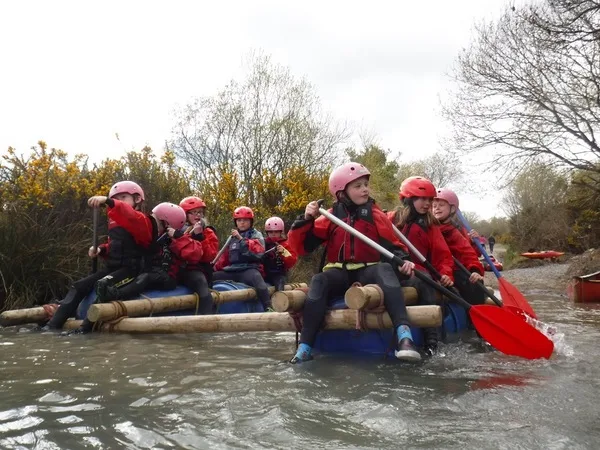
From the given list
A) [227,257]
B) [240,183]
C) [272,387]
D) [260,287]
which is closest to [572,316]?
[260,287]

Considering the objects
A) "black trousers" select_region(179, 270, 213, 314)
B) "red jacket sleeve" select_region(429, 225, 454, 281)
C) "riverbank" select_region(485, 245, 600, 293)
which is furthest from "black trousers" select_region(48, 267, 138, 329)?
"riverbank" select_region(485, 245, 600, 293)

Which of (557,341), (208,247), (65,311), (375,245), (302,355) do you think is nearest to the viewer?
(302,355)

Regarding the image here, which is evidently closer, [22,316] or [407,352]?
[407,352]

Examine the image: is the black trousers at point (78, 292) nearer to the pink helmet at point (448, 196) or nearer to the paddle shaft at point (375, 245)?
the paddle shaft at point (375, 245)

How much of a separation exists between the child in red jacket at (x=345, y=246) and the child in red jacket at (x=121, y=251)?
203cm

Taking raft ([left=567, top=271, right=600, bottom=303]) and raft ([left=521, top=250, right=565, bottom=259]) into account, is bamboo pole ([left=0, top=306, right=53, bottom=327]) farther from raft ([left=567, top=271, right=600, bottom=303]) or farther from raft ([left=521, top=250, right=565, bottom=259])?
raft ([left=521, top=250, right=565, bottom=259])

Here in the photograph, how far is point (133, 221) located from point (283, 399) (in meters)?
3.41

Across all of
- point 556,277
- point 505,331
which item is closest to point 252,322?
point 505,331

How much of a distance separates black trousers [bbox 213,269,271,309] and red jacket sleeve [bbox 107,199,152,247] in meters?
1.99

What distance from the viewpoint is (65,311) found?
6168mm

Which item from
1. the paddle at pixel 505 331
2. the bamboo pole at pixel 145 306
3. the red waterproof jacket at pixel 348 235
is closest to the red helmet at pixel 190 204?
the bamboo pole at pixel 145 306

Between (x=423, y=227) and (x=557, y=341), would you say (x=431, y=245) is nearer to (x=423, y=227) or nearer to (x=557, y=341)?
(x=423, y=227)

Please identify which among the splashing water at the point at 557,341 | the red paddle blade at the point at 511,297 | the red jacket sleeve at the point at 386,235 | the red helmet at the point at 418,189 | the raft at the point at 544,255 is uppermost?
the red helmet at the point at 418,189

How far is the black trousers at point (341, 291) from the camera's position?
4.28m
